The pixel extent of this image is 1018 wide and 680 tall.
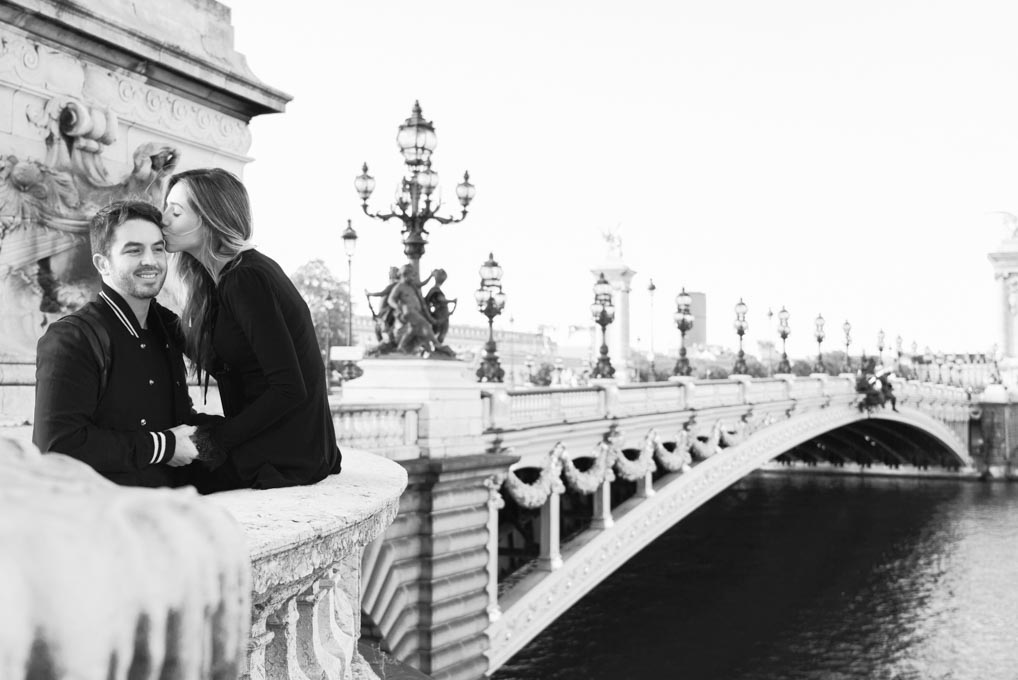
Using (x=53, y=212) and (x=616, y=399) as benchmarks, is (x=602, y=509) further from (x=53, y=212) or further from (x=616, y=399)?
(x=53, y=212)

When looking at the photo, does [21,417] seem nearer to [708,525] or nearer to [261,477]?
[261,477]

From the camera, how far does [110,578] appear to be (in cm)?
115

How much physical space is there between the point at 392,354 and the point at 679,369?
47.4ft

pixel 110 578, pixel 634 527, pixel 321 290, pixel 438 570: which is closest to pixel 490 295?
pixel 634 527

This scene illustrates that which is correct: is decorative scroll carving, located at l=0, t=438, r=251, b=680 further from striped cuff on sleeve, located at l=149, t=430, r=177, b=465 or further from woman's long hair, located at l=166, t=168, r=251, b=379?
woman's long hair, located at l=166, t=168, r=251, b=379

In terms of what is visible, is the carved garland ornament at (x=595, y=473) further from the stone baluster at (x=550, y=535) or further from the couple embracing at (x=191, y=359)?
the couple embracing at (x=191, y=359)

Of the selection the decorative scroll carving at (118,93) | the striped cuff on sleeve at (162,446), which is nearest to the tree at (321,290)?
the decorative scroll carving at (118,93)

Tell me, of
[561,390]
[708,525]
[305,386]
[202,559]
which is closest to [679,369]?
[561,390]

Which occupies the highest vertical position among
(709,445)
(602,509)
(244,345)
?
(244,345)

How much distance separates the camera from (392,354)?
41.2 ft

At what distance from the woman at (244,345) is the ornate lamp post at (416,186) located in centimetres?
934

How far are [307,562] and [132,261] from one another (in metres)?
1.23

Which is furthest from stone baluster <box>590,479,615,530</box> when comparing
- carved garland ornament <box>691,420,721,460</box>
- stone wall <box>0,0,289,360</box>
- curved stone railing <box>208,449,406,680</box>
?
curved stone railing <box>208,449,406,680</box>

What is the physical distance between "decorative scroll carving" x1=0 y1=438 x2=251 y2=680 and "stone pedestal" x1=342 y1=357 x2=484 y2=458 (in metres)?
10.7
